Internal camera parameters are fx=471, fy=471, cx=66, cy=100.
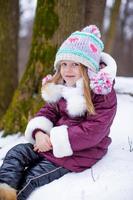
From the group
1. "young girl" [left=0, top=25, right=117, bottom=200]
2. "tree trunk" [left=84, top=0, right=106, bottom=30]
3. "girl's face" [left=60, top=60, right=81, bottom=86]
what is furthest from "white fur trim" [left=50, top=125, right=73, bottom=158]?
"tree trunk" [left=84, top=0, right=106, bottom=30]

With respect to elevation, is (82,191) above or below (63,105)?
below

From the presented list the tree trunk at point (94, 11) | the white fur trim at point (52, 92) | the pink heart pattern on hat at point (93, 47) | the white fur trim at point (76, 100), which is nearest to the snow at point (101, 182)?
the white fur trim at point (76, 100)

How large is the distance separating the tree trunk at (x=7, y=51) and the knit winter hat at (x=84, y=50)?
3.01m

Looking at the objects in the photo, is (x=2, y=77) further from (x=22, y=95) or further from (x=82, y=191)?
(x=82, y=191)

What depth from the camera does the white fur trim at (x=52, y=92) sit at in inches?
155

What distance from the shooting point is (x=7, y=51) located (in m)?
6.82

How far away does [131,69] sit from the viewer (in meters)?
33.6

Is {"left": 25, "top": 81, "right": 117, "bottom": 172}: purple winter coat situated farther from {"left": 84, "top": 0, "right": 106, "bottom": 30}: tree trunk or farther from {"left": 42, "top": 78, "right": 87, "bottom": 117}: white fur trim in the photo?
{"left": 84, "top": 0, "right": 106, "bottom": 30}: tree trunk

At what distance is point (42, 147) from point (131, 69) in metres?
30.3

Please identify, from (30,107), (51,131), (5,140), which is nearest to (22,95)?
(30,107)

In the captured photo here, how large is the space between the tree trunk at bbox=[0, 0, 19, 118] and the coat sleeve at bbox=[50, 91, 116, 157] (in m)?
3.17

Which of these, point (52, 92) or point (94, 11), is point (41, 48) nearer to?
point (94, 11)

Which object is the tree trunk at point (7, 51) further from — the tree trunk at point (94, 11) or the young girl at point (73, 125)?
the young girl at point (73, 125)

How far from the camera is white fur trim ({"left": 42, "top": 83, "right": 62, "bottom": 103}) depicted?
3928 mm
